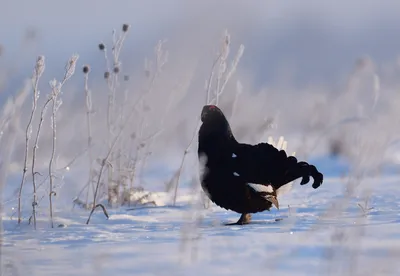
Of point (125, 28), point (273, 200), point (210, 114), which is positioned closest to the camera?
point (273, 200)

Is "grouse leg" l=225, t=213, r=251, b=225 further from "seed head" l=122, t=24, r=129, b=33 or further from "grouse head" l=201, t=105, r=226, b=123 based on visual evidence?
"seed head" l=122, t=24, r=129, b=33

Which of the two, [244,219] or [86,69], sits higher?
[86,69]

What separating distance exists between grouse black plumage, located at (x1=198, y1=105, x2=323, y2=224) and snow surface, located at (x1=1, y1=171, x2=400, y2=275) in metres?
0.15

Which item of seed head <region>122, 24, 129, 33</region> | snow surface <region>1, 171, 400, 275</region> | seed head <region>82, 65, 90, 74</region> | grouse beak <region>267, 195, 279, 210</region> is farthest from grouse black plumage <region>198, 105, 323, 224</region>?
seed head <region>122, 24, 129, 33</region>

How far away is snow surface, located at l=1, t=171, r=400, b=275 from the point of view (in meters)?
2.47

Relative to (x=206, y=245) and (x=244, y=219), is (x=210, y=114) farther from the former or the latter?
(x=206, y=245)

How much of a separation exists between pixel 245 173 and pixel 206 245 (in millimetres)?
1251

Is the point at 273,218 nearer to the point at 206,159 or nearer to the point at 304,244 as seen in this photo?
the point at 206,159

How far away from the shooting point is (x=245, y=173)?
417cm

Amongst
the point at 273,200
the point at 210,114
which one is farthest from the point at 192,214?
the point at 210,114

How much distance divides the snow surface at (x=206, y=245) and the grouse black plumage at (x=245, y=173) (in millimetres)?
155

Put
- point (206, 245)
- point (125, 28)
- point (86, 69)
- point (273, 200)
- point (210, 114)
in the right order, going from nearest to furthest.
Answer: point (206, 245) → point (273, 200) → point (86, 69) → point (210, 114) → point (125, 28)

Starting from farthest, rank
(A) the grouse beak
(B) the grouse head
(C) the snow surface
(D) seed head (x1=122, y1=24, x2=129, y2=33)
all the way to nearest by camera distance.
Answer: (D) seed head (x1=122, y1=24, x2=129, y2=33), (B) the grouse head, (A) the grouse beak, (C) the snow surface

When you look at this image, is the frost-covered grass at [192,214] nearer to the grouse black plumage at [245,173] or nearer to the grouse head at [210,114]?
the grouse black plumage at [245,173]
